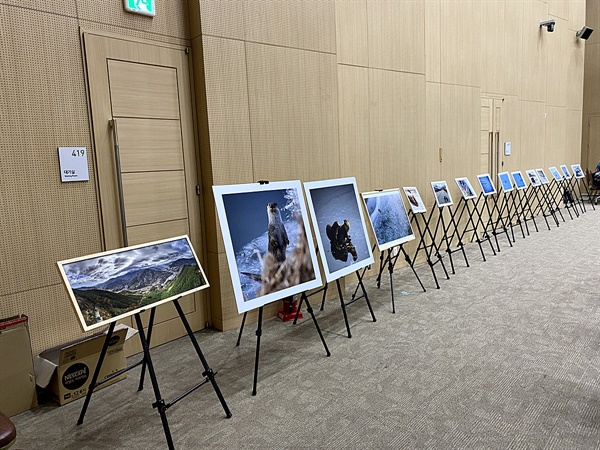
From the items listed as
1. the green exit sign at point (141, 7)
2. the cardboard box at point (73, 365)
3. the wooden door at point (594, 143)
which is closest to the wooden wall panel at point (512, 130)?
the wooden door at point (594, 143)

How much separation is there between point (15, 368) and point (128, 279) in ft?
3.20

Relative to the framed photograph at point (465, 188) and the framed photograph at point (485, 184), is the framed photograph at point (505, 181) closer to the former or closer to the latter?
the framed photograph at point (485, 184)

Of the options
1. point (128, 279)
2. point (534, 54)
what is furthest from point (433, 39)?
point (128, 279)

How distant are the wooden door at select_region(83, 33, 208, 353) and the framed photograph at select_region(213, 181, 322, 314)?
95 cm

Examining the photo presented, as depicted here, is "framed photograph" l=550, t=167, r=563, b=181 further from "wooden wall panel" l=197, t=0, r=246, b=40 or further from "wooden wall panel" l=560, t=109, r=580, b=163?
"wooden wall panel" l=197, t=0, r=246, b=40

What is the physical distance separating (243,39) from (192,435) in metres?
2.93

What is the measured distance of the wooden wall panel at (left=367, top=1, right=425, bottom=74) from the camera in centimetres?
507

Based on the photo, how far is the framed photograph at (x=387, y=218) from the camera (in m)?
Result: 4.05

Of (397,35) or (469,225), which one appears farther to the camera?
(469,225)

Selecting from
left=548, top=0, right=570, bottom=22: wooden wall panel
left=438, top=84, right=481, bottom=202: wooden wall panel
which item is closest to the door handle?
left=438, top=84, right=481, bottom=202: wooden wall panel

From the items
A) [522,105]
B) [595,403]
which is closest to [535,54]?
[522,105]

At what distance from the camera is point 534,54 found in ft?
27.8

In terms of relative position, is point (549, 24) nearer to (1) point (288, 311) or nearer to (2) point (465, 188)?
(2) point (465, 188)

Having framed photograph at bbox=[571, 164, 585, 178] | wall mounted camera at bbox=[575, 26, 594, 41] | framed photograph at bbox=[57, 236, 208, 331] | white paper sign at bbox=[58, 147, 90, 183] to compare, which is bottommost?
framed photograph at bbox=[57, 236, 208, 331]
